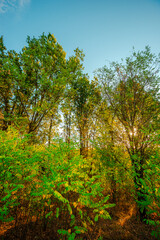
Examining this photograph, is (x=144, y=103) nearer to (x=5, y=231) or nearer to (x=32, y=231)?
(x=32, y=231)

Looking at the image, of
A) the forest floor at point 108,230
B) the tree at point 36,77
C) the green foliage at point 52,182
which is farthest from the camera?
the tree at point 36,77

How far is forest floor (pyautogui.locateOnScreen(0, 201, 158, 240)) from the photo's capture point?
4.28 metres

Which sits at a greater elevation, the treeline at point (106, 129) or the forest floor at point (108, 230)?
the treeline at point (106, 129)

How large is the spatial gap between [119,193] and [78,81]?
15.9 m

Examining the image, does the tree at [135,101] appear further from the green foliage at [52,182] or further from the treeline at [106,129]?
the green foliage at [52,182]

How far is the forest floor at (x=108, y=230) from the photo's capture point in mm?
4280

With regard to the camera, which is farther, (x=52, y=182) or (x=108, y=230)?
(x=108, y=230)

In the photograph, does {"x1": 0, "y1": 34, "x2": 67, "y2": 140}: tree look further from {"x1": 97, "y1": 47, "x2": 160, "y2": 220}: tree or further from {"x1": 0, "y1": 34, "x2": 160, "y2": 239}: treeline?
{"x1": 97, "y1": 47, "x2": 160, "y2": 220}: tree

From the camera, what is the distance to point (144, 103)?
26.3 ft

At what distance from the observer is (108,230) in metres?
5.86

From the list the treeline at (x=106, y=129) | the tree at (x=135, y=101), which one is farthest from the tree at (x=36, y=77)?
the tree at (x=135, y=101)

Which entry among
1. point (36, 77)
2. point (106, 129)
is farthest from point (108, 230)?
point (36, 77)

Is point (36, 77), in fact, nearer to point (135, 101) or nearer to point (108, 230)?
point (135, 101)

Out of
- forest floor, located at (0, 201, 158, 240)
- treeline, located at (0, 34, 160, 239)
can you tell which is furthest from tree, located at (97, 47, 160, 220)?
forest floor, located at (0, 201, 158, 240)
